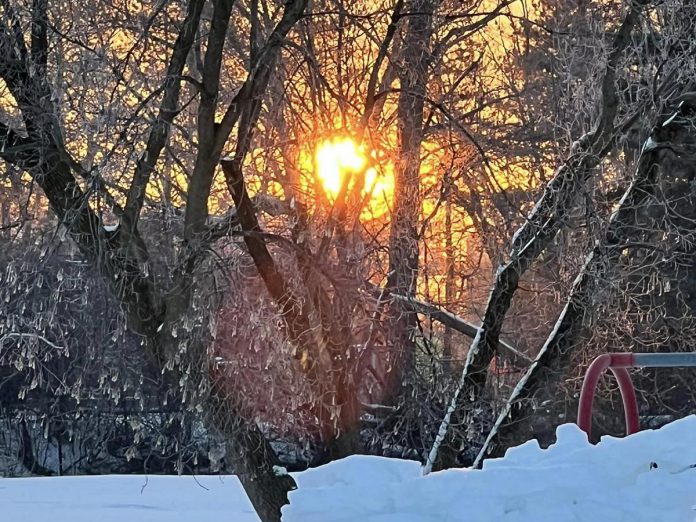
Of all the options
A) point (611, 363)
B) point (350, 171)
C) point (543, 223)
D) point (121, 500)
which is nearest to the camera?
point (611, 363)

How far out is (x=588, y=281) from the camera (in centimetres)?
627

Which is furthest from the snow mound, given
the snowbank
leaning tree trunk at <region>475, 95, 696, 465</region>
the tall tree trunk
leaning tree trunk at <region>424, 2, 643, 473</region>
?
the snowbank

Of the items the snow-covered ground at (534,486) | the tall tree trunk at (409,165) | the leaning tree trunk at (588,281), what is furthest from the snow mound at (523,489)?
the tall tree trunk at (409,165)

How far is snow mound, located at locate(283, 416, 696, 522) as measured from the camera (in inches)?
90.9

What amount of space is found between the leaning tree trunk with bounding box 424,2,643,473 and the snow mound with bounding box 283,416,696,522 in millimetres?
3245

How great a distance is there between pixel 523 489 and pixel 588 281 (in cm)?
412

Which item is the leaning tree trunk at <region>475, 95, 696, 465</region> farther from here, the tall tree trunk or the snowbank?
the snowbank

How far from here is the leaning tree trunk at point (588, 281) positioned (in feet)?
20.2

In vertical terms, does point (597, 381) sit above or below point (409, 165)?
below

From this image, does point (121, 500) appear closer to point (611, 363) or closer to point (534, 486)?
point (611, 363)

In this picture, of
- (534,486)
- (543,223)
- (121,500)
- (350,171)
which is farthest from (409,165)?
(121,500)

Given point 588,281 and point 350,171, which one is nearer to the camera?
point 350,171

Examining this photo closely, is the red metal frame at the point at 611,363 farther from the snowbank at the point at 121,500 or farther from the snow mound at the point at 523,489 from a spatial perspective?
the snowbank at the point at 121,500

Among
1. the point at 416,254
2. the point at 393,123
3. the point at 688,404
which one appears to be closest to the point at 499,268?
the point at 416,254
